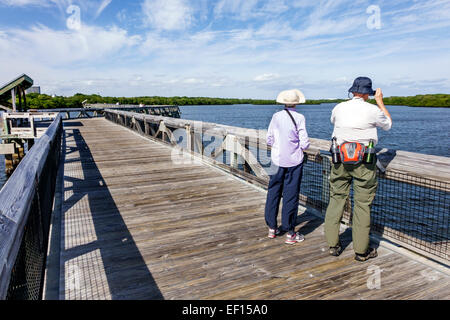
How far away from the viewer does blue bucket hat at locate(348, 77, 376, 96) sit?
3414mm

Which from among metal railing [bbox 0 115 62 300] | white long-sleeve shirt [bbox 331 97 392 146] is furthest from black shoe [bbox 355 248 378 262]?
metal railing [bbox 0 115 62 300]

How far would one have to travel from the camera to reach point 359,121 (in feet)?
11.2

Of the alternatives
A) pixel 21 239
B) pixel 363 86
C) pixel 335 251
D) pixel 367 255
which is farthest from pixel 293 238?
pixel 21 239

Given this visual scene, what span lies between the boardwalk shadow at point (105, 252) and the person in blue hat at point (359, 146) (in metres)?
2.05

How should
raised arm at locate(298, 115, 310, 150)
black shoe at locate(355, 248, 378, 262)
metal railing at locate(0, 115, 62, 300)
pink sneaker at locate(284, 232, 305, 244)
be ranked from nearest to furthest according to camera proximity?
metal railing at locate(0, 115, 62, 300) → black shoe at locate(355, 248, 378, 262) → raised arm at locate(298, 115, 310, 150) → pink sneaker at locate(284, 232, 305, 244)

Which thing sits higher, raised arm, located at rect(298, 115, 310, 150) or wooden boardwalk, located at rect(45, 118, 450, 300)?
raised arm, located at rect(298, 115, 310, 150)

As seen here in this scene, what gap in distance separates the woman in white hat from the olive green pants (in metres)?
0.43

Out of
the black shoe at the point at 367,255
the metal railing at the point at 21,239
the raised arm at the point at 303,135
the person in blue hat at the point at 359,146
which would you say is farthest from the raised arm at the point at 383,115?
the metal railing at the point at 21,239

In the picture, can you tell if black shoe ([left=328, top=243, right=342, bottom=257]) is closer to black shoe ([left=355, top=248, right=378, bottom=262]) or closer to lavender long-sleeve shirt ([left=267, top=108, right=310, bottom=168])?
black shoe ([left=355, top=248, right=378, bottom=262])

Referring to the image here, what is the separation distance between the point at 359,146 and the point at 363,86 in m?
0.59

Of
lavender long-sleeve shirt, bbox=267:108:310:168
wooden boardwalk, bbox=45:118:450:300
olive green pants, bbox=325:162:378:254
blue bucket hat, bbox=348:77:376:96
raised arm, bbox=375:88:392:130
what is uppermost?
blue bucket hat, bbox=348:77:376:96

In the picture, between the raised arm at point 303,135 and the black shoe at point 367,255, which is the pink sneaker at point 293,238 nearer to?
the black shoe at point 367,255

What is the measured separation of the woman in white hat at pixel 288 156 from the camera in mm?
3902

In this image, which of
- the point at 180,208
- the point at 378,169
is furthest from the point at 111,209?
the point at 378,169
